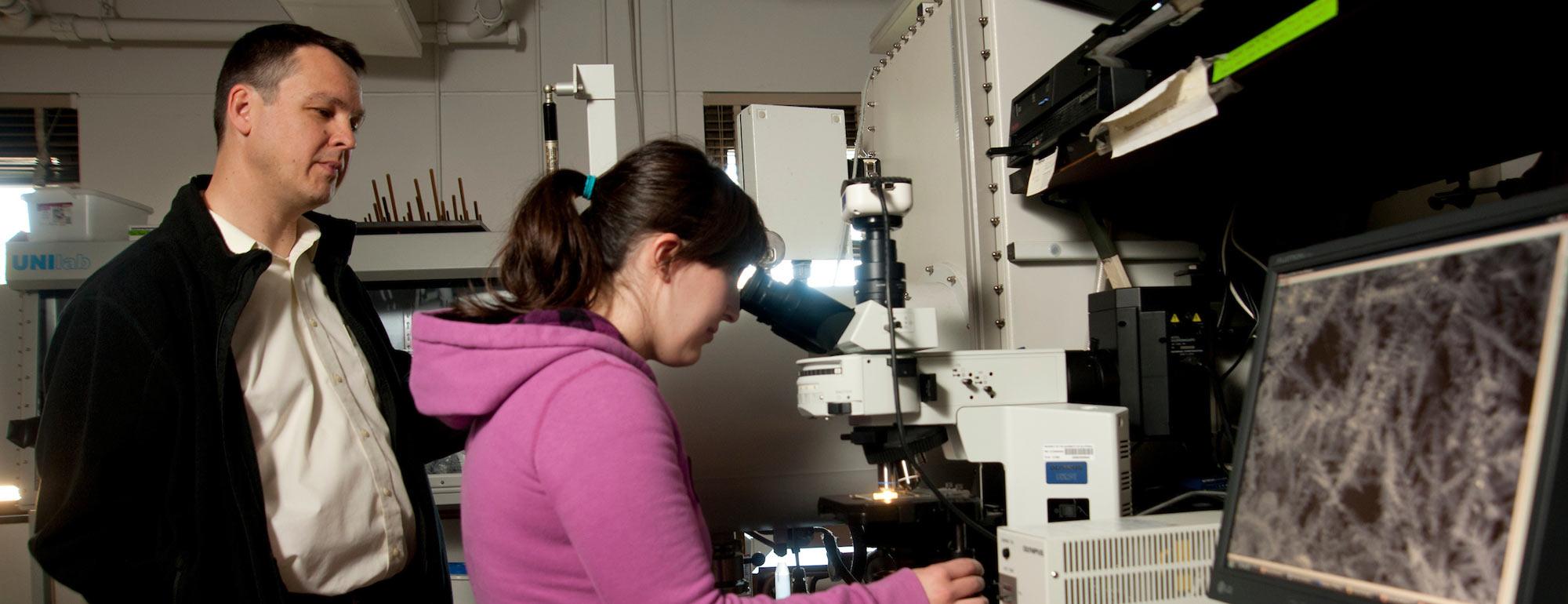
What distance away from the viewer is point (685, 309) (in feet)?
2.87

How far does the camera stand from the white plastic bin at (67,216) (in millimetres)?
1970

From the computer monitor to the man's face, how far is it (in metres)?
1.18

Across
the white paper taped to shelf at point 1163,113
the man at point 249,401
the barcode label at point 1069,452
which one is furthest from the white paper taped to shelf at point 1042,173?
the man at point 249,401

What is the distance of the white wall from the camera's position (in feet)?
8.71

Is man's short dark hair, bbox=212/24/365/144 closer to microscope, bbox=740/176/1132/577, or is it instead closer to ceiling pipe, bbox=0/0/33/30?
microscope, bbox=740/176/1132/577

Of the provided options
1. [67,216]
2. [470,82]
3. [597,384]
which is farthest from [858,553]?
[470,82]

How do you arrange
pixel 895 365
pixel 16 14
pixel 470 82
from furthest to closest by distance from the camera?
pixel 470 82
pixel 16 14
pixel 895 365

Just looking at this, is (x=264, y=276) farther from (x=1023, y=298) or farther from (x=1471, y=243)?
(x=1471, y=243)

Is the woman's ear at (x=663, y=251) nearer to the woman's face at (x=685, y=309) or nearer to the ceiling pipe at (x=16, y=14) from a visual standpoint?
the woman's face at (x=685, y=309)

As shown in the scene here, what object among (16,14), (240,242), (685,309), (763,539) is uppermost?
(16,14)

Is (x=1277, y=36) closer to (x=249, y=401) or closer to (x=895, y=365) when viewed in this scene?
(x=895, y=365)

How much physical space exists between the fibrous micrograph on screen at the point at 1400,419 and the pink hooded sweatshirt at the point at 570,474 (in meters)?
0.35

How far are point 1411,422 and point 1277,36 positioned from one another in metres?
0.40

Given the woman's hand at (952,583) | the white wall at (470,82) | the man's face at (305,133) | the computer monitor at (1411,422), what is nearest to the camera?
the computer monitor at (1411,422)
